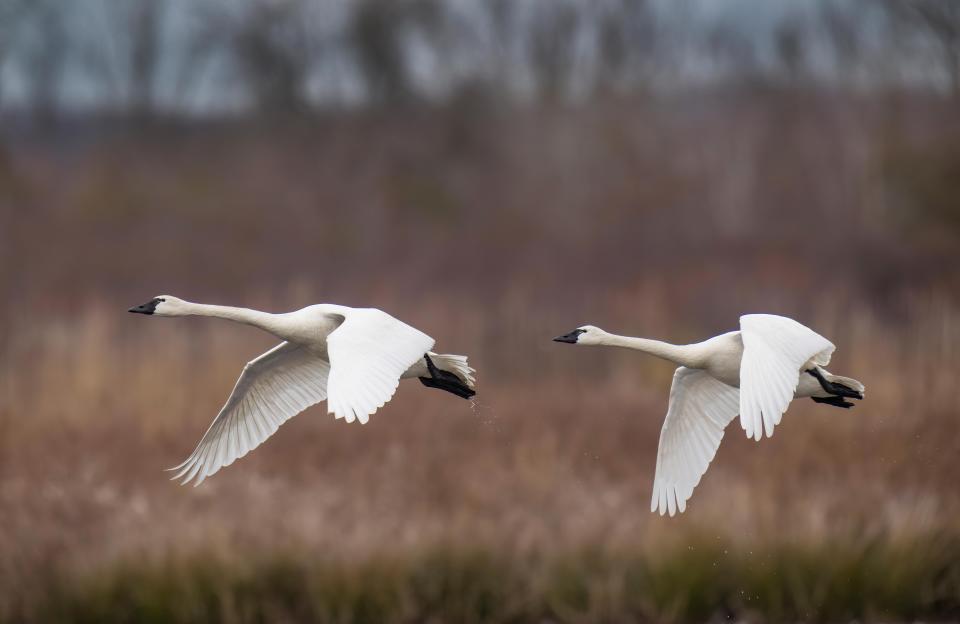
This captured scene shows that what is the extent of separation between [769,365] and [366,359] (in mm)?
1430

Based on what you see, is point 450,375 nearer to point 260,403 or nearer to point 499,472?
point 260,403

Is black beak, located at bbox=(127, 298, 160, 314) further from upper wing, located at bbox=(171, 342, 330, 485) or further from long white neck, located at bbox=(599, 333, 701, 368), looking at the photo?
long white neck, located at bbox=(599, 333, 701, 368)

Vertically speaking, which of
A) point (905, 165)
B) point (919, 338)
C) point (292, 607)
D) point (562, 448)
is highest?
point (905, 165)

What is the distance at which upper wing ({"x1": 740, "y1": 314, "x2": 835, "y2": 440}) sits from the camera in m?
5.46

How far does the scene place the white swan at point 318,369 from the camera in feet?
18.1

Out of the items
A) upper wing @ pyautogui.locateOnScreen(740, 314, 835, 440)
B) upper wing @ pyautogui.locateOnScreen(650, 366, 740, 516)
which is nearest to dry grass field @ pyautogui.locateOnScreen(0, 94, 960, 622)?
upper wing @ pyautogui.locateOnScreen(650, 366, 740, 516)

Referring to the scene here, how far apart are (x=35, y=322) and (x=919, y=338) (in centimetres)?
970

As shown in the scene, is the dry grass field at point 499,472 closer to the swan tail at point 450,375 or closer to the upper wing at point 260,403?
the upper wing at point 260,403

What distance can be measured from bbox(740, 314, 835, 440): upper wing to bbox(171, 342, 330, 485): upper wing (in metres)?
2.29

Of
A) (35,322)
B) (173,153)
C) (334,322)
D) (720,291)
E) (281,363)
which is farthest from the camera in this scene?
(173,153)

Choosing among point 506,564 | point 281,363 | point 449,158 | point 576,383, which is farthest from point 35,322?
point 449,158

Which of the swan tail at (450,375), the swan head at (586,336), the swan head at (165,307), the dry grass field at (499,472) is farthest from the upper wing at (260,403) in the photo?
the dry grass field at (499,472)

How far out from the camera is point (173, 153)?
106 ft

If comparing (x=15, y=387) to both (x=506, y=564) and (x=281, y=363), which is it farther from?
(x=281, y=363)
